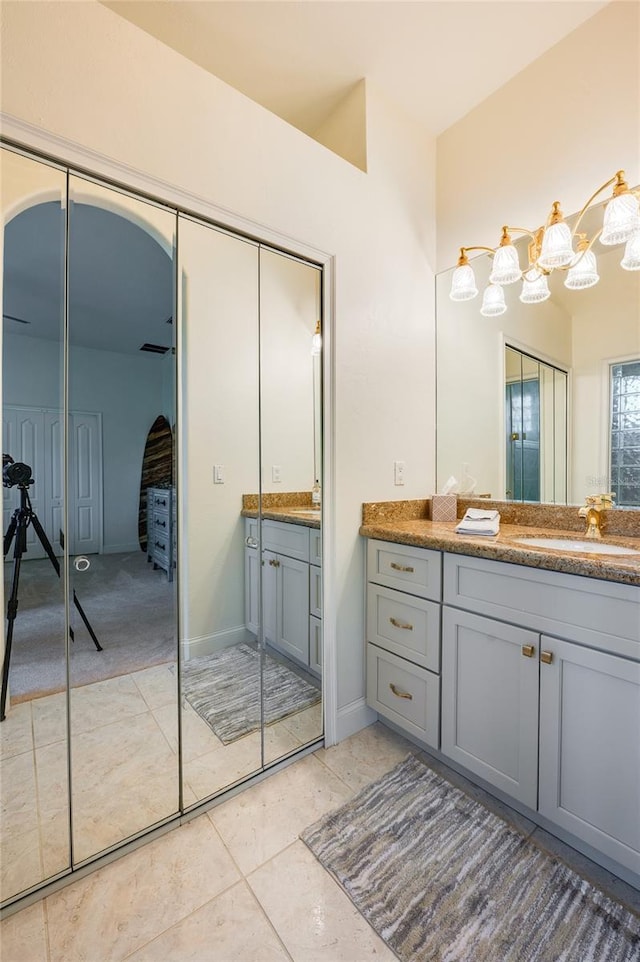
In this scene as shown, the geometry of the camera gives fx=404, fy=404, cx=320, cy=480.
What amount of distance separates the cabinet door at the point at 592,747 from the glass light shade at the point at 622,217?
148cm

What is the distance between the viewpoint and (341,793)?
4.87ft

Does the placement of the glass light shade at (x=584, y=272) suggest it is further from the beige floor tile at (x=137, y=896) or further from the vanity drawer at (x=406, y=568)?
the beige floor tile at (x=137, y=896)

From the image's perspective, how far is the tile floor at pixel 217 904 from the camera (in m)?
1.01

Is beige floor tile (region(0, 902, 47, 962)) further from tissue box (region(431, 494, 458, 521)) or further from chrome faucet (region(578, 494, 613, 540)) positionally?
chrome faucet (region(578, 494, 613, 540))

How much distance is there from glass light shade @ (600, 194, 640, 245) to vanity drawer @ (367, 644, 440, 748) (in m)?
1.80

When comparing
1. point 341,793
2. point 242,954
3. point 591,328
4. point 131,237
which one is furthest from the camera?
point 591,328

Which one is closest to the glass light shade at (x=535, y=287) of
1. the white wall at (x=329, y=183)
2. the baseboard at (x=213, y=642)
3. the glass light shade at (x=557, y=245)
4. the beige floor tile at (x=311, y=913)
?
the glass light shade at (x=557, y=245)

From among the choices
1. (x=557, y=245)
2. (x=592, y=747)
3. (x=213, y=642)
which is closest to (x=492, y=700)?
(x=592, y=747)

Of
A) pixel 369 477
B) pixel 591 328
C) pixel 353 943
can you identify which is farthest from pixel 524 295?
pixel 353 943

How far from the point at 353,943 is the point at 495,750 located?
673mm

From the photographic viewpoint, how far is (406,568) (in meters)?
1.65

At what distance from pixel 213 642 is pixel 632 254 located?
2.16 meters

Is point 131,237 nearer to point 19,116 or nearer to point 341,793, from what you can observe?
point 19,116

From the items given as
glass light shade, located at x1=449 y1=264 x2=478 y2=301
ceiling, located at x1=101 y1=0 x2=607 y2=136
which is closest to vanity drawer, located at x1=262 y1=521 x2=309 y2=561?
glass light shade, located at x1=449 y1=264 x2=478 y2=301
